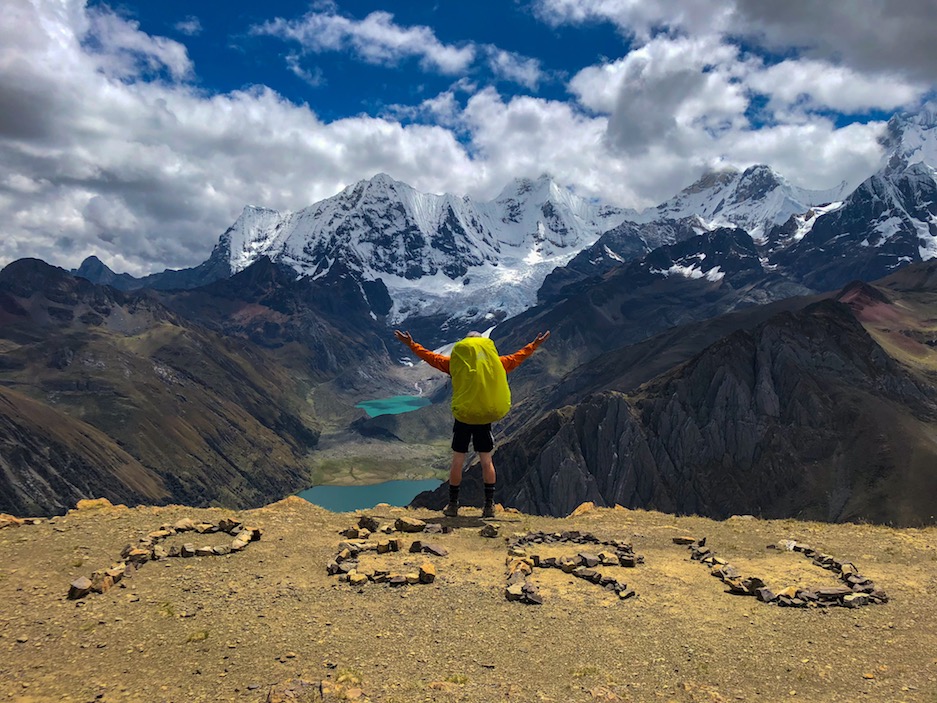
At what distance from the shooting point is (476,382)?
19.7m

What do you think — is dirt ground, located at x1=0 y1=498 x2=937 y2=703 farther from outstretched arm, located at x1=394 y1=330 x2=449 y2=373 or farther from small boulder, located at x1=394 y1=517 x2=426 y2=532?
outstretched arm, located at x1=394 y1=330 x2=449 y2=373

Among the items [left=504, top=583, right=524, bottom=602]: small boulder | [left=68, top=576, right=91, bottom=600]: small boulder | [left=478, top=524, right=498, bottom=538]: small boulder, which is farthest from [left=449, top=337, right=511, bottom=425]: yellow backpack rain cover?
[left=68, top=576, right=91, bottom=600]: small boulder

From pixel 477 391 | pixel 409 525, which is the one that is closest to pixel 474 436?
pixel 477 391

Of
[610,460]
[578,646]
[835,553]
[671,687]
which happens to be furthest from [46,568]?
[610,460]

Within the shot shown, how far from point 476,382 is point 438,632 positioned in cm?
863

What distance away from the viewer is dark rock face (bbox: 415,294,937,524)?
132625 mm

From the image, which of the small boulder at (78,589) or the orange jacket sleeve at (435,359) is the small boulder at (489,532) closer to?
the orange jacket sleeve at (435,359)

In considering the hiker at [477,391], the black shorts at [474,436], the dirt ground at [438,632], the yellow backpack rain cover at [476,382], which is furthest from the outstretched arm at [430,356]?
the dirt ground at [438,632]

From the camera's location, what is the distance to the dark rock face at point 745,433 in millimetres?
132625

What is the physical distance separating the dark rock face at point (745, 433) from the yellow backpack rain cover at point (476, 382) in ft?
404

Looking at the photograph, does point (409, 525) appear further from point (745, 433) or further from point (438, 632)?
point (745, 433)

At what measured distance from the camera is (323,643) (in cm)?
1167

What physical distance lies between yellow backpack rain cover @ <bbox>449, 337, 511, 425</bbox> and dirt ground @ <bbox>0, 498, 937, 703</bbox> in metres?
4.27

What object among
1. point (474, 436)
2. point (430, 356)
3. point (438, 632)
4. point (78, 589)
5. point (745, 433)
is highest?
point (430, 356)
